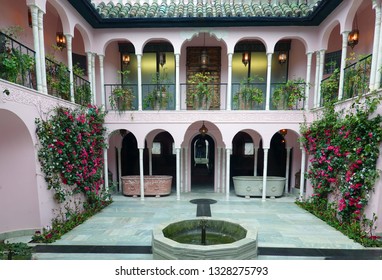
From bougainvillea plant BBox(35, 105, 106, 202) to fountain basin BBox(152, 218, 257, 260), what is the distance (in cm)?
324

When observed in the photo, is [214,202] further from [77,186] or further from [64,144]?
[64,144]

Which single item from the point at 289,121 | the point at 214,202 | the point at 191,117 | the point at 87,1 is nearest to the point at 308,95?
the point at 289,121

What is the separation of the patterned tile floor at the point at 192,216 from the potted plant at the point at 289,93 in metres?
3.78

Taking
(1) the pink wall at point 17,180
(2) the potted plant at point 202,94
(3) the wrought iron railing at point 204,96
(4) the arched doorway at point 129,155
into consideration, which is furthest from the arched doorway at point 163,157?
(1) the pink wall at point 17,180

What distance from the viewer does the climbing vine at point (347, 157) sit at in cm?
504

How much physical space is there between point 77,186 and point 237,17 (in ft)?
25.1

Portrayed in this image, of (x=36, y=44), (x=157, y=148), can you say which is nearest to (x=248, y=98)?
(x=157, y=148)

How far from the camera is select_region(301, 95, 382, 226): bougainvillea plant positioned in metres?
5.03

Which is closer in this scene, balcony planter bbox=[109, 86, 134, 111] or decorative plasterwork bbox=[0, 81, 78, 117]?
decorative plasterwork bbox=[0, 81, 78, 117]

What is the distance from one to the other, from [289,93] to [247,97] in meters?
1.54

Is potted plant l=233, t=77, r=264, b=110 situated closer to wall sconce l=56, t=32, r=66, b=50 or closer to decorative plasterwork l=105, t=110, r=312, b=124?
decorative plasterwork l=105, t=110, r=312, b=124

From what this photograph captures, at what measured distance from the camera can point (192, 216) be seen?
662cm

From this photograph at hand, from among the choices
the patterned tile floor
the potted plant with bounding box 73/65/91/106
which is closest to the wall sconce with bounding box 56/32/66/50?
the potted plant with bounding box 73/65/91/106

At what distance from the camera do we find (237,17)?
24.7 feet
